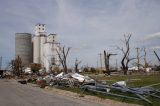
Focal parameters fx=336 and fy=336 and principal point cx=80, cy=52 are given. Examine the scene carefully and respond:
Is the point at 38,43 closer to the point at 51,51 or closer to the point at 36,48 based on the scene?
the point at 36,48

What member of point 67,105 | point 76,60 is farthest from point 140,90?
point 76,60

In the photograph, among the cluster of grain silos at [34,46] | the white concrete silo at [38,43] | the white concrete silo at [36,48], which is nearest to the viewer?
the cluster of grain silos at [34,46]

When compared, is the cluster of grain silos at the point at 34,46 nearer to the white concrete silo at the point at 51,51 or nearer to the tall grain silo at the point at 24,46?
the tall grain silo at the point at 24,46

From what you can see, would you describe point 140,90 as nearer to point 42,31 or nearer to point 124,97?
point 124,97

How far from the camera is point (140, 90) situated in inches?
805

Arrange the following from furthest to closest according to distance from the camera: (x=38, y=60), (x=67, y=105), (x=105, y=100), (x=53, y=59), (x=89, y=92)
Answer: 1. (x=38, y=60)
2. (x=53, y=59)
3. (x=89, y=92)
4. (x=105, y=100)
5. (x=67, y=105)

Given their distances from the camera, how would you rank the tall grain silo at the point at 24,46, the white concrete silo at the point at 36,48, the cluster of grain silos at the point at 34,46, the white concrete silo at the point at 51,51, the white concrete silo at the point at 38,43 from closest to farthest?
the white concrete silo at the point at 51,51
the cluster of grain silos at the point at 34,46
the white concrete silo at the point at 38,43
the white concrete silo at the point at 36,48
the tall grain silo at the point at 24,46

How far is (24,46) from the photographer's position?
534 ft

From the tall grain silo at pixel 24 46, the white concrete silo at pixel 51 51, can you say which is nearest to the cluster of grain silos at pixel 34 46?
the tall grain silo at pixel 24 46

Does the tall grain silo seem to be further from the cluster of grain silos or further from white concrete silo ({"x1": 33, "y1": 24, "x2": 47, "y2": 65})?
white concrete silo ({"x1": 33, "y1": 24, "x2": 47, "y2": 65})

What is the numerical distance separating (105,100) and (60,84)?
23.0m

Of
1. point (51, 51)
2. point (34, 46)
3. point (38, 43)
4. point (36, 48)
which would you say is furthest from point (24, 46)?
point (51, 51)

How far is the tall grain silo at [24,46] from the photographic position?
163500 millimetres

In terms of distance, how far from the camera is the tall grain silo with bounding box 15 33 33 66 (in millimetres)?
163500
